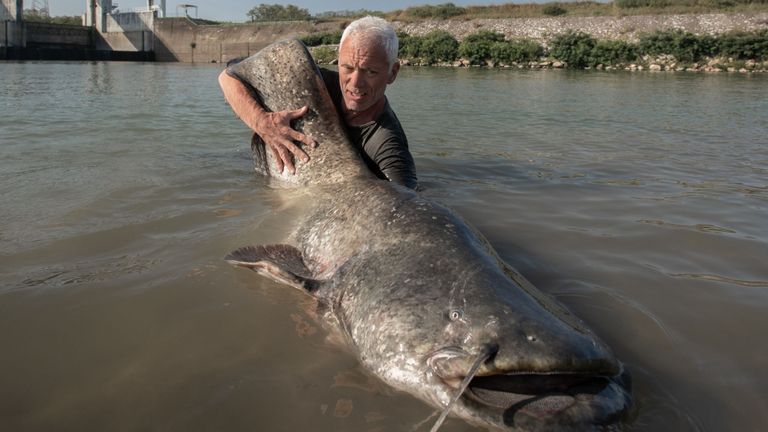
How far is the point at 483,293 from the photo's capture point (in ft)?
6.24

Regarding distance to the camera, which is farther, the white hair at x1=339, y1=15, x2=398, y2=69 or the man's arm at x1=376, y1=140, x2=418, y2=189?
the man's arm at x1=376, y1=140, x2=418, y2=189

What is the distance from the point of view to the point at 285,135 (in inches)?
153

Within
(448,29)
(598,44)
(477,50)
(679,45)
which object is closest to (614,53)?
(598,44)

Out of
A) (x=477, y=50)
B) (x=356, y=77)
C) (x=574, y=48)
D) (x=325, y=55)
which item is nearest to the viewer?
(x=356, y=77)

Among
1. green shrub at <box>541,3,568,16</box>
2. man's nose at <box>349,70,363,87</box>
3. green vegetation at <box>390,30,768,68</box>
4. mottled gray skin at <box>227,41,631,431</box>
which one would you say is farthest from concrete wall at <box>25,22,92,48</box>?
mottled gray skin at <box>227,41,631,431</box>

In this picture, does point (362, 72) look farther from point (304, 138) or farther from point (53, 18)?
point (53, 18)

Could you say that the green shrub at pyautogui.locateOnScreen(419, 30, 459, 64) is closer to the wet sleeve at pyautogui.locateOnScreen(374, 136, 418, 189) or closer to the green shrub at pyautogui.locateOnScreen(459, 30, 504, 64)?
the green shrub at pyautogui.locateOnScreen(459, 30, 504, 64)

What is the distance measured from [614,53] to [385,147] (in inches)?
1281

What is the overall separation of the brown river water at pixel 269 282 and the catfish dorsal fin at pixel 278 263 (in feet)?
0.39

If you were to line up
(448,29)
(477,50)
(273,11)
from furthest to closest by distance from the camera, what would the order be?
(273,11) → (448,29) → (477,50)

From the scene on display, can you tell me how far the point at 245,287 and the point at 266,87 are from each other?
201cm

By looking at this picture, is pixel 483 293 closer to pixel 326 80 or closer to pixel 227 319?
pixel 227 319

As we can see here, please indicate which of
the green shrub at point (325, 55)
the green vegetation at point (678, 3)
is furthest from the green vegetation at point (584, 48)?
the green vegetation at point (678, 3)

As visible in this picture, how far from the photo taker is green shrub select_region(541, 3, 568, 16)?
44.0 meters
